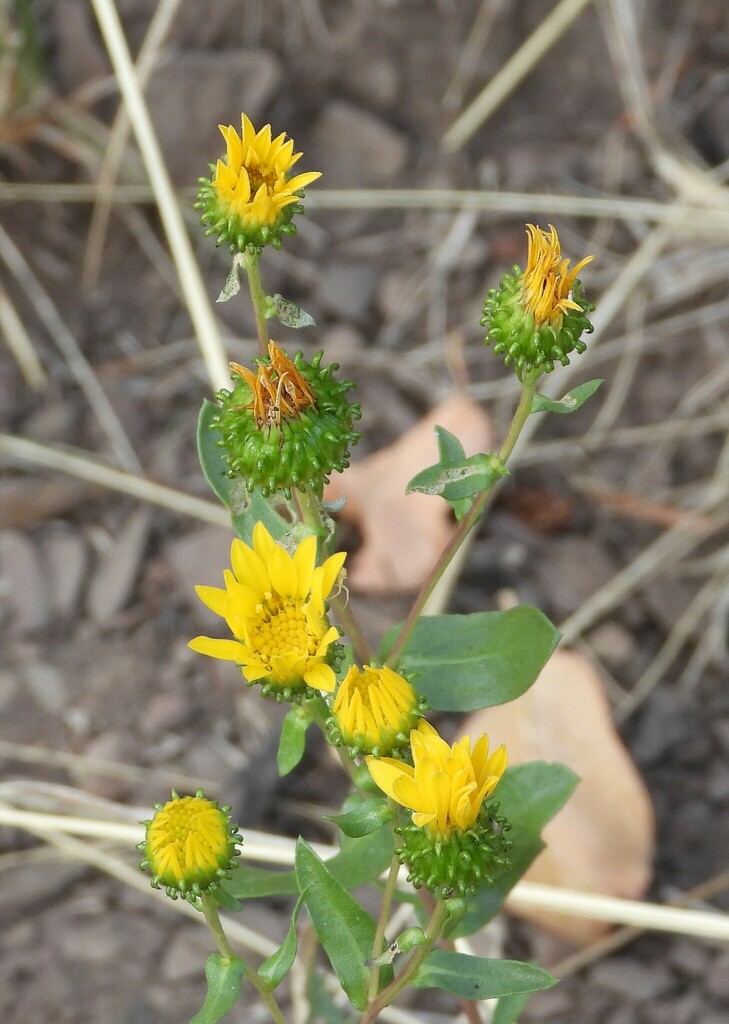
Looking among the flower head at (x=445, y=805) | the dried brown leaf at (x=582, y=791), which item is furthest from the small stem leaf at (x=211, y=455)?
the dried brown leaf at (x=582, y=791)

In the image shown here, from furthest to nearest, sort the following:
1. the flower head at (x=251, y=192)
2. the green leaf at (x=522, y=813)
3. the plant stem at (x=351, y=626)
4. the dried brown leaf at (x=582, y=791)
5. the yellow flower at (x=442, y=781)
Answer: the dried brown leaf at (x=582, y=791), the green leaf at (x=522, y=813), the plant stem at (x=351, y=626), the flower head at (x=251, y=192), the yellow flower at (x=442, y=781)

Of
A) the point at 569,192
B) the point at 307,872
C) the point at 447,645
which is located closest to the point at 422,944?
the point at 307,872

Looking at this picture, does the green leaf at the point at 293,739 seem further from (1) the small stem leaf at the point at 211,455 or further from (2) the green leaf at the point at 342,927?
(1) the small stem leaf at the point at 211,455

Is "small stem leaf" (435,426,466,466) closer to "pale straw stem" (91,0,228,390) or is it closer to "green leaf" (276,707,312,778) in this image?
"green leaf" (276,707,312,778)

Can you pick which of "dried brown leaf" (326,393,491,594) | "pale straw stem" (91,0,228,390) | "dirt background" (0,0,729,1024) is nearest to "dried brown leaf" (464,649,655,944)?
"dirt background" (0,0,729,1024)

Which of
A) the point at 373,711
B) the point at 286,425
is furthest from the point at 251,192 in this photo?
the point at 373,711
